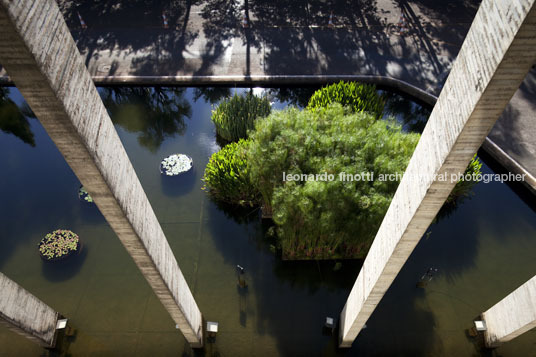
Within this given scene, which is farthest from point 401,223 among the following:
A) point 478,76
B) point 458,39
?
point 458,39

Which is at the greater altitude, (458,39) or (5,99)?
(458,39)

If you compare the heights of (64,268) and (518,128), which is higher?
(518,128)

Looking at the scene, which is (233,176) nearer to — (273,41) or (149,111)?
(149,111)

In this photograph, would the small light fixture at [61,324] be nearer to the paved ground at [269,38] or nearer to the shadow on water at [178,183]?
the shadow on water at [178,183]

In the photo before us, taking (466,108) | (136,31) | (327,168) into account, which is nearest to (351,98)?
(327,168)

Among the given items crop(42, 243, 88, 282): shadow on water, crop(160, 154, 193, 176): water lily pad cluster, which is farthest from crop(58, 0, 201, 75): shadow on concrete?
crop(42, 243, 88, 282): shadow on water

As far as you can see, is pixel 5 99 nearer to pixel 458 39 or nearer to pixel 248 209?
pixel 248 209

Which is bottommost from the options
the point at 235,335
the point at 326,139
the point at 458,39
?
the point at 235,335
